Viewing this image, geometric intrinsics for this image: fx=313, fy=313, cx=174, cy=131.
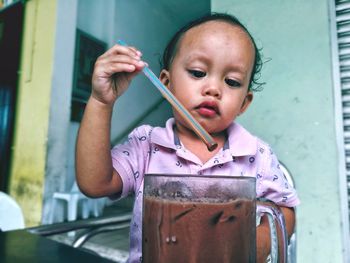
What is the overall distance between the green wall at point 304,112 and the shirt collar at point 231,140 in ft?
3.23

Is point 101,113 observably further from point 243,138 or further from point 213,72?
point 243,138

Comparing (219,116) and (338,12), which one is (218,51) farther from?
(338,12)

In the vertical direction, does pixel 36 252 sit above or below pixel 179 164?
below

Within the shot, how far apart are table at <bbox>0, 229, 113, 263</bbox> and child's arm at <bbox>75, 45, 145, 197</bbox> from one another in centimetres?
18

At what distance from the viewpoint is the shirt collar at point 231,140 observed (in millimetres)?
1040

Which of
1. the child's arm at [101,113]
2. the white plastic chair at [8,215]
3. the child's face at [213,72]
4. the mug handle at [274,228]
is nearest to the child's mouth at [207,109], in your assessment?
the child's face at [213,72]

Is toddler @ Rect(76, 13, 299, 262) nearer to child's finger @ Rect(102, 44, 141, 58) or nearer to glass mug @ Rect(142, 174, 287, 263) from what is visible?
child's finger @ Rect(102, 44, 141, 58)

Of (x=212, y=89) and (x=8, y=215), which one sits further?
(x=8, y=215)

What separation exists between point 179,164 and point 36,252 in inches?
19.5

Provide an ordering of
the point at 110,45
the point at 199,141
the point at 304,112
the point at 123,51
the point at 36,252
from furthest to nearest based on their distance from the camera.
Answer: the point at 110,45 < the point at 304,112 < the point at 199,141 < the point at 123,51 < the point at 36,252

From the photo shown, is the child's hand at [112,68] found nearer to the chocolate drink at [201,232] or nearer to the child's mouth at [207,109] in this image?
the child's mouth at [207,109]

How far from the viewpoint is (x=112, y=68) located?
79 centimetres

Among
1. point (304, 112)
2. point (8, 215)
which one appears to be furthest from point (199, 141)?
point (304, 112)

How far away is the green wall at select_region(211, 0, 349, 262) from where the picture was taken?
1871 mm
